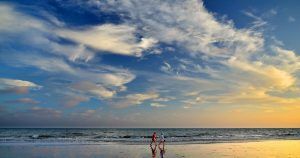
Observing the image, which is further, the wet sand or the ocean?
the ocean

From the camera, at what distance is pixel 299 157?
2497 cm

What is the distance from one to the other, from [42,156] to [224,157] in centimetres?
1359

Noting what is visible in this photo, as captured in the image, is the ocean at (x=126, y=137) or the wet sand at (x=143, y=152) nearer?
the wet sand at (x=143, y=152)

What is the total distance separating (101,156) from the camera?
993 inches

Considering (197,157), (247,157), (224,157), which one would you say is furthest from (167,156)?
(247,157)

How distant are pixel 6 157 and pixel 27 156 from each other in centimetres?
148

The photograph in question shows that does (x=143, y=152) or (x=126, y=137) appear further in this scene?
(x=126, y=137)

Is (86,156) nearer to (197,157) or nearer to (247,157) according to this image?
(197,157)

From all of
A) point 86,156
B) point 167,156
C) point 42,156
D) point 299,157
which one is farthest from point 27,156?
point 299,157

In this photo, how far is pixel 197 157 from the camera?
80.8ft

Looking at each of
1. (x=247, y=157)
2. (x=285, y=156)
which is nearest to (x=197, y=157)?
(x=247, y=157)

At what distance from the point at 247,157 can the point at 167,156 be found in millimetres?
5844

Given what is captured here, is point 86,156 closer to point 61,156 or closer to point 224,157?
point 61,156

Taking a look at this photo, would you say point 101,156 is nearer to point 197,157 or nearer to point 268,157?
point 197,157
